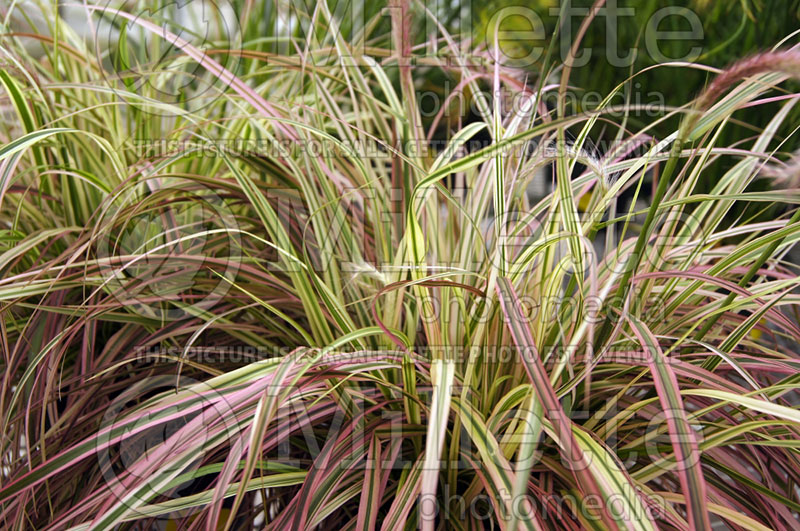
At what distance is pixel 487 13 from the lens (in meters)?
1.57

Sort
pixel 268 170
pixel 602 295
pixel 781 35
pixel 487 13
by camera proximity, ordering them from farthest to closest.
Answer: pixel 487 13, pixel 781 35, pixel 268 170, pixel 602 295

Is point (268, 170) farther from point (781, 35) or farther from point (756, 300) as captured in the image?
point (781, 35)

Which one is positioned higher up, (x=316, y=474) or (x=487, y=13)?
(x=487, y=13)

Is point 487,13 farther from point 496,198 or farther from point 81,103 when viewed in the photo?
point 496,198

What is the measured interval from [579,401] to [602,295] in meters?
0.14

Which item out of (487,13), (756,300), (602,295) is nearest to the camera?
(602,295)

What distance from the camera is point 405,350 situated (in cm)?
55

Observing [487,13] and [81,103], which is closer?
[81,103]

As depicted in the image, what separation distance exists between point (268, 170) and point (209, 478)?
1.17 feet

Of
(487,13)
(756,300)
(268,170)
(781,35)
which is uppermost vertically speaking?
(487,13)

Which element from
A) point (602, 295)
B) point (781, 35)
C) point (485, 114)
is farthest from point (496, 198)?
point (781, 35)

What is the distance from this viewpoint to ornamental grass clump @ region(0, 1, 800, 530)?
49 cm

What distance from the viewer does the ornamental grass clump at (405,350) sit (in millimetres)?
490

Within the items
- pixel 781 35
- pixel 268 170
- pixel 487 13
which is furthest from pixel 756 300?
pixel 487 13
